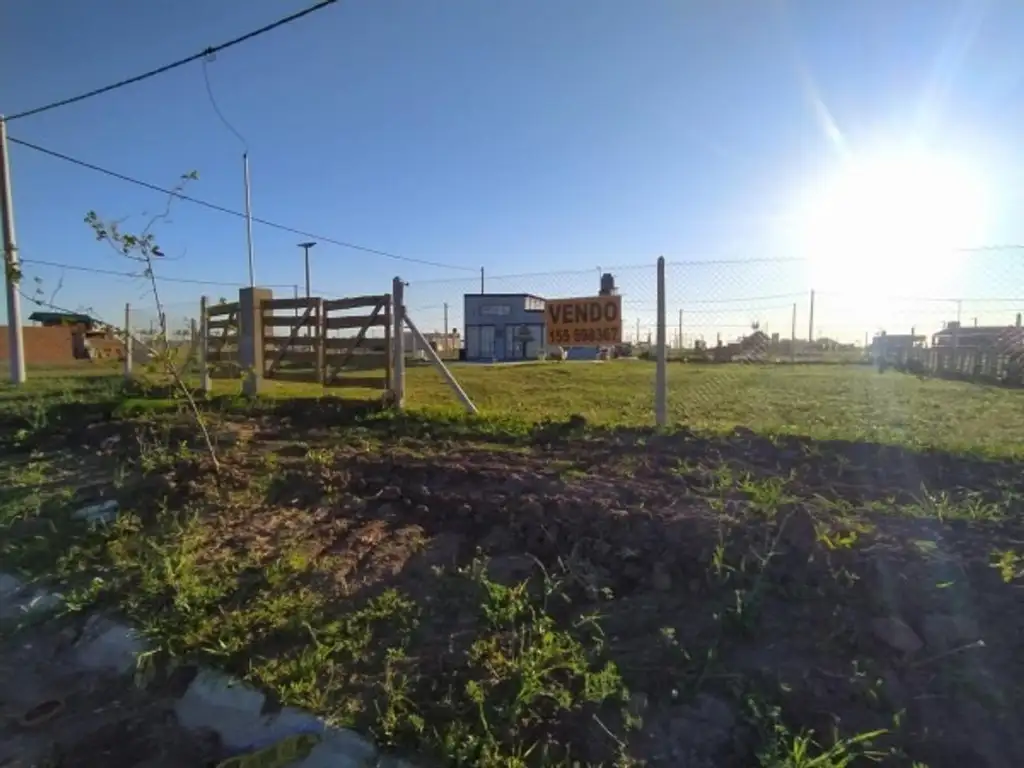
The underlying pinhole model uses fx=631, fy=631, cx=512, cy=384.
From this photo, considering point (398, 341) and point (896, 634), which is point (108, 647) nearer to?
point (896, 634)

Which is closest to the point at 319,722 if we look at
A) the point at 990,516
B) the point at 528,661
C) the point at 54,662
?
the point at 528,661

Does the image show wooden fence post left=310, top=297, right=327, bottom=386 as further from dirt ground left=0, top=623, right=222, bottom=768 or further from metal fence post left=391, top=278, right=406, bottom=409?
dirt ground left=0, top=623, right=222, bottom=768

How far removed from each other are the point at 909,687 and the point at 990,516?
5.63ft

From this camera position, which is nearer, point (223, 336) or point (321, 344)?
point (321, 344)

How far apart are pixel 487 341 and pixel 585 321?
102 feet

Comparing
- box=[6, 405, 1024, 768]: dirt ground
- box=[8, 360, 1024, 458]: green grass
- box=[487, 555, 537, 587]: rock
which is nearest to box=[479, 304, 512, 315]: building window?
box=[8, 360, 1024, 458]: green grass

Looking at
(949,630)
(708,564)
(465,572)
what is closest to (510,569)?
(465,572)

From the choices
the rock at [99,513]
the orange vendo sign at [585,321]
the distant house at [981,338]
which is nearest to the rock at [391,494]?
the rock at [99,513]

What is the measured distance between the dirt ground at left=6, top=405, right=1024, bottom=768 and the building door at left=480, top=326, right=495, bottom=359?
32.3 m

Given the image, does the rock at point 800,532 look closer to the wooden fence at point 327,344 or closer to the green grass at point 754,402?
the green grass at point 754,402

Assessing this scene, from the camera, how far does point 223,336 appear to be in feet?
35.7

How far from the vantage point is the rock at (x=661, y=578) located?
2.93 m

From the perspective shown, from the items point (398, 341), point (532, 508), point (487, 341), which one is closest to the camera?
point (532, 508)

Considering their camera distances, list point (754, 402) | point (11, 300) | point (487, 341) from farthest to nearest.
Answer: point (487, 341) < point (11, 300) < point (754, 402)
